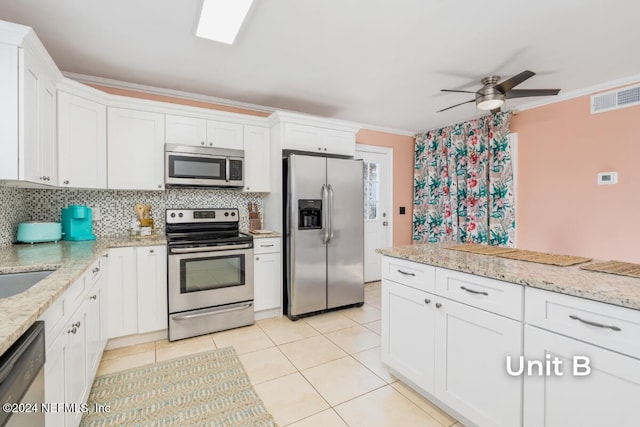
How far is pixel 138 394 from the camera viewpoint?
197cm

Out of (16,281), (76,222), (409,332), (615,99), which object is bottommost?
(409,332)

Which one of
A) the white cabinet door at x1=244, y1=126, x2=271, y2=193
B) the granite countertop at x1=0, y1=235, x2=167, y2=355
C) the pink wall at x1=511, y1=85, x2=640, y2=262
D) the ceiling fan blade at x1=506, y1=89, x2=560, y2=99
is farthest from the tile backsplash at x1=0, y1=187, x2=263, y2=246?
the pink wall at x1=511, y1=85, x2=640, y2=262

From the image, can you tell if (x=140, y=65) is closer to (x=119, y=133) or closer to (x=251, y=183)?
(x=119, y=133)

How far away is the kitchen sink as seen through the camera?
1534 mm

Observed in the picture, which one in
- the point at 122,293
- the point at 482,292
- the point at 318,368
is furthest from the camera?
the point at 122,293

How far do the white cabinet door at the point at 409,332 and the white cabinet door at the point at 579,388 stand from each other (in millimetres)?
541

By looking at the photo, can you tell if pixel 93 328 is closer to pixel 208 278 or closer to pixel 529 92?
pixel 208 278

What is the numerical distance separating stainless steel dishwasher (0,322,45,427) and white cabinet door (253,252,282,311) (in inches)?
85.6

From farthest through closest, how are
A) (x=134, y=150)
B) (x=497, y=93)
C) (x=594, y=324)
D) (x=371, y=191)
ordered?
(x=371, y=191), (x=134, y=150), (x=497, y=93), (x=594, y=324)

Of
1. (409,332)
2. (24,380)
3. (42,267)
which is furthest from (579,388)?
(42,267)

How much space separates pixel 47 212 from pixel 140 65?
1.57 metres

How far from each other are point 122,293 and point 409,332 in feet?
7.80

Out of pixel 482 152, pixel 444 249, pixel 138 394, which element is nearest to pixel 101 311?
pixel 138 394

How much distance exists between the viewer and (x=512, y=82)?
251 cm
